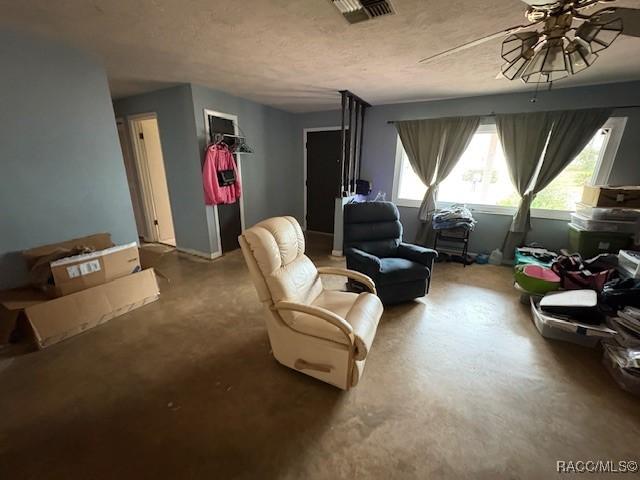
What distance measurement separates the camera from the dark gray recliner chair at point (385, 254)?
8.04ft

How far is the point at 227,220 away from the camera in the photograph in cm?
394

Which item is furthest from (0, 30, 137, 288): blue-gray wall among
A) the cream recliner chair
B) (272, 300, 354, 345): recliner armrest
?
(272, 300, 354, 345): recliner armrest

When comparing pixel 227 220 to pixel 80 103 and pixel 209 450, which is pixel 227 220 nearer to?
pixel 80 103

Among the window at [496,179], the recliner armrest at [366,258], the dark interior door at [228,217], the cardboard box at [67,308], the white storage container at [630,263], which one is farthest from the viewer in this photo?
the dark interior door at [228,217]

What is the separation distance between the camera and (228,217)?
3.95 meters

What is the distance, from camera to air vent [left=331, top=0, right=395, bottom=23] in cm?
152

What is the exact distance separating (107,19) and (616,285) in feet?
14.3

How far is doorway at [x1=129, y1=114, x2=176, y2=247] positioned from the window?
12.9 ft

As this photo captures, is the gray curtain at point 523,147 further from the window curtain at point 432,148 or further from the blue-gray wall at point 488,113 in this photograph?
the window curtain at point 432,148

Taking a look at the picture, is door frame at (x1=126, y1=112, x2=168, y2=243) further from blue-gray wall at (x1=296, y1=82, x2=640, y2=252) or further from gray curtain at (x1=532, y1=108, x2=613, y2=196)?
gray curtain at (x1=532, y1=108, x2=613, y2=196)

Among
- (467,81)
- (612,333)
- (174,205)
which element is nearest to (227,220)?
(174,205)

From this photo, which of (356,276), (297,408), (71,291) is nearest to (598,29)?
(356,276)

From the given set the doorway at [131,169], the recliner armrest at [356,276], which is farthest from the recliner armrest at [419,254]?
the doorway at [131,169]

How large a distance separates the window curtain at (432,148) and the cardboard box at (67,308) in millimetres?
3899
